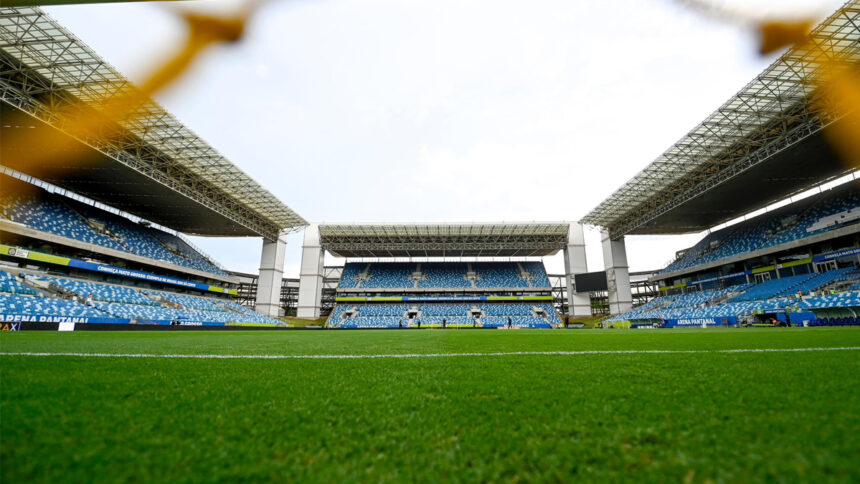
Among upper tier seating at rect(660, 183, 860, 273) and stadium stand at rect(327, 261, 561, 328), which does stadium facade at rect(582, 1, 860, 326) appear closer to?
upper tier seating at rect(660, 183, 860, 273)

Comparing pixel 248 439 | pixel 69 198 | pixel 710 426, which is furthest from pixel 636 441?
pixel 69 198

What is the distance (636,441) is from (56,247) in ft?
112

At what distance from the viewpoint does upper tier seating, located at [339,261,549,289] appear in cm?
4338

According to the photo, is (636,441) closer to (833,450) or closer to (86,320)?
(833,450)

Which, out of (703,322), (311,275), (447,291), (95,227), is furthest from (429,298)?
(95,227)

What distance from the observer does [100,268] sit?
2512 cm

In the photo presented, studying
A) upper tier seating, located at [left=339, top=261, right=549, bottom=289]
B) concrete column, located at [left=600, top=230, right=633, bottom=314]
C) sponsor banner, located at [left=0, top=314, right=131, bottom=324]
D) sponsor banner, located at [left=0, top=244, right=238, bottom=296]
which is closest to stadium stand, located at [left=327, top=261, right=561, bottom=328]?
upper tier seating, located at [left=339, top=261, right=549, bottom=289]

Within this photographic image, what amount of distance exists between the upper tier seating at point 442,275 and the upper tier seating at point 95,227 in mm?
16253

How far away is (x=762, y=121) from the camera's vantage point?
63.9 feet

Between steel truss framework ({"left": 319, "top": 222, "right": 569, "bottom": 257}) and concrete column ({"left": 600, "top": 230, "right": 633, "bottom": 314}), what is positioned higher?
steel truss framework ({"left": 319, "top": 222, "right": 569, "bottom": 257})

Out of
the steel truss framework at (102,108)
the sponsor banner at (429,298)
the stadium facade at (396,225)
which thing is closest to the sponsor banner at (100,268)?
the stadium facade at (396,225)

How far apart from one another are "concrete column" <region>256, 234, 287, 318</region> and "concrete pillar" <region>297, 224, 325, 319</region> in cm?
230

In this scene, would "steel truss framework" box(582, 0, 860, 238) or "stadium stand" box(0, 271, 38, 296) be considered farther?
"stadium stand" box(0, 271, 38, 296)

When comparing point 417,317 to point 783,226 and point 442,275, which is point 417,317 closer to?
point 442,275
